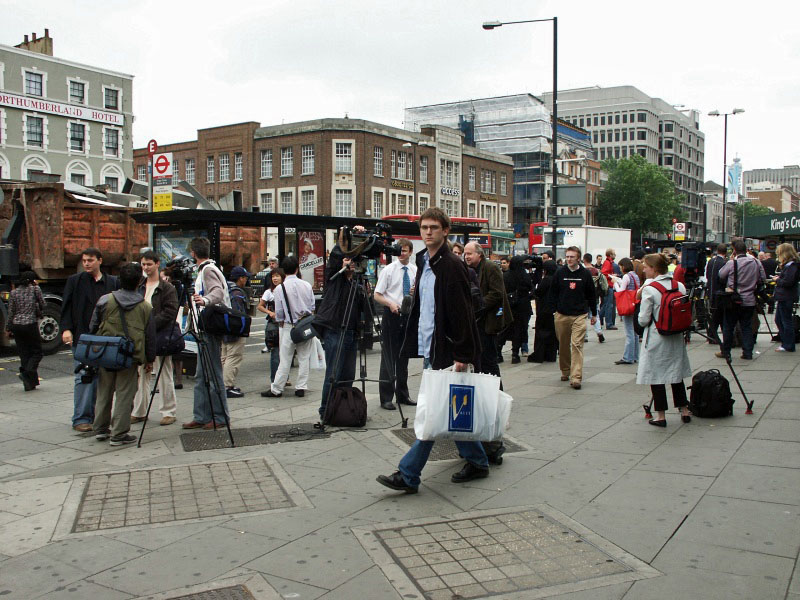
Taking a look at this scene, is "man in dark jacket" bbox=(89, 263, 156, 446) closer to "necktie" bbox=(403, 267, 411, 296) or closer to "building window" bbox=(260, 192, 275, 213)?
"necktie" bbox=(403, 267, 411, 296)

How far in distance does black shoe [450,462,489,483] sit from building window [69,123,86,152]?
161 ft

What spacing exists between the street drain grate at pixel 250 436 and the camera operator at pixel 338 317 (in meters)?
0.38

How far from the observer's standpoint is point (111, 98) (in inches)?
1972

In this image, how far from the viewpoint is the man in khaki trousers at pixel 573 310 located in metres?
9.61

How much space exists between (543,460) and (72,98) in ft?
164

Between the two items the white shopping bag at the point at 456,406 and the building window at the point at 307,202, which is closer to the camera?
the white shopping bag at the point at 456,406

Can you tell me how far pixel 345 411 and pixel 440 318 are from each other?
8.51 feet

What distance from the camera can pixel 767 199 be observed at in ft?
543

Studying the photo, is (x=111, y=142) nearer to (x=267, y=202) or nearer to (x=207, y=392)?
(x=267, y=202)

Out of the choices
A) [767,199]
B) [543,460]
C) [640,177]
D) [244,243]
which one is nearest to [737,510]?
[543,460]

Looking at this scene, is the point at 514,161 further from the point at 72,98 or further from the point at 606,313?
the point at 606,313

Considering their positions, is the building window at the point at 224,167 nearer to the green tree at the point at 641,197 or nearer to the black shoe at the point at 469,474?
the green tree at the point at 641,197

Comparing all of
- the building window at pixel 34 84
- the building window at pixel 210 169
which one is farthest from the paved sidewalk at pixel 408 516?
the building window at pixel 210 169

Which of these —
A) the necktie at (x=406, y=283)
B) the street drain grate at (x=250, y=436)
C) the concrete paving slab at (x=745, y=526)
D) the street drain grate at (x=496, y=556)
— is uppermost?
the necktie at (x=406, y=283)
